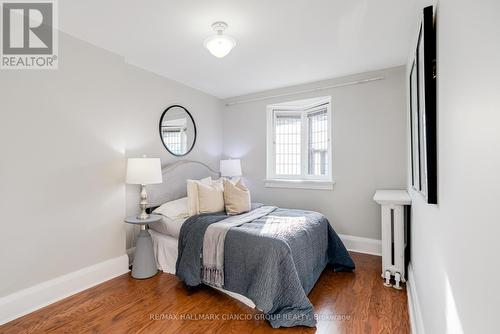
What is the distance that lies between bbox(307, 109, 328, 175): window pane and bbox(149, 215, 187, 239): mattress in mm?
2171

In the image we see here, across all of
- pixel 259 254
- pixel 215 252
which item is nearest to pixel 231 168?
pixel 215 252

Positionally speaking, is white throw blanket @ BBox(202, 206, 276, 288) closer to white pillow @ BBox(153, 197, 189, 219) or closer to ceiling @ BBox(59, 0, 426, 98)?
white pillow @ BBox(153, 197, 189, 219)

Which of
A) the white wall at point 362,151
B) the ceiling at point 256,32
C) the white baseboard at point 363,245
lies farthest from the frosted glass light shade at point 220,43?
the white baseboard at point 363,245

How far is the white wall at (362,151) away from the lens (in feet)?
10.2

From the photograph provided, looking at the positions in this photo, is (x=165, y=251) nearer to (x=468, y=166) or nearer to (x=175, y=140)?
(x=175, y=140)

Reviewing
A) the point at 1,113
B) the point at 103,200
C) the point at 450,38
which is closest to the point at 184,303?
the point at 103,200

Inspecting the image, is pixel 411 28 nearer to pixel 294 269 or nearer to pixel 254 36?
pixel 254 36

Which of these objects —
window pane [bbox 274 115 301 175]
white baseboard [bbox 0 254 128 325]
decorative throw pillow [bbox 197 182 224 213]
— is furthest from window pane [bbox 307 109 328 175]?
white baseboard [bbox 0 254 128 325]

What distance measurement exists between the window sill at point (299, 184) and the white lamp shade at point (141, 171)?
1954 mm

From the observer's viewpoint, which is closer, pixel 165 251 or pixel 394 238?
pixel 394 238

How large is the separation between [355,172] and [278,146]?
4.35 ft

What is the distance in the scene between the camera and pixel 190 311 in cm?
207

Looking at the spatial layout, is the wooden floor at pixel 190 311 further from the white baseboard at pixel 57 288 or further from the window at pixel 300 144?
the window at pixel 300 144

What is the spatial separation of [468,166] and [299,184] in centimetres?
309
